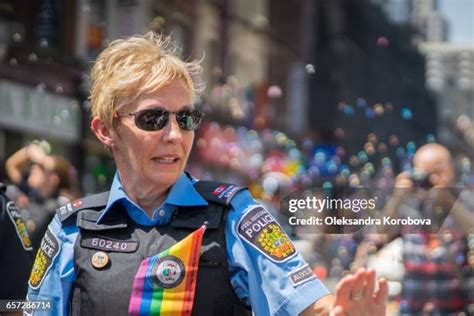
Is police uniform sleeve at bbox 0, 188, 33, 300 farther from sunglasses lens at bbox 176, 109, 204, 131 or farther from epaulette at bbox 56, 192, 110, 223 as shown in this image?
sunglasses lens at bbox 176, 109, 204, 131

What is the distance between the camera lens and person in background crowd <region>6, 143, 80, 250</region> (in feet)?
14.8

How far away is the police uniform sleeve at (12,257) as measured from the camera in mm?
2822

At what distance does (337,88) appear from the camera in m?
4.52

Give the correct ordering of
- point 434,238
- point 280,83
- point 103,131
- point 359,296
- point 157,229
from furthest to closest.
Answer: point 280,83
point 434,238
point 103,131
point 157,229
point 359,296

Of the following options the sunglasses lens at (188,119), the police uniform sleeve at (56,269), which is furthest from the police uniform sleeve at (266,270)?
the police uniform sleeve at (56,269)

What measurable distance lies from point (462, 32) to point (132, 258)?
2.49 m

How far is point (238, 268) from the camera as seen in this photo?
81.6 inches

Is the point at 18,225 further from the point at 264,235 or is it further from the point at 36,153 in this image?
the point at 36,153

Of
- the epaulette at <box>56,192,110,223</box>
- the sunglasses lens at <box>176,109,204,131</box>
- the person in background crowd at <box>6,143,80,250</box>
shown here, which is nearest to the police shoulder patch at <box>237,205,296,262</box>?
the sunglasses lens at <box>176,109,204,131</box>

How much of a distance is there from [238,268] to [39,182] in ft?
9.27

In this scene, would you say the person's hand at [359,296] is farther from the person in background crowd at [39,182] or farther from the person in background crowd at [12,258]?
the person in background crowd at [39,182]

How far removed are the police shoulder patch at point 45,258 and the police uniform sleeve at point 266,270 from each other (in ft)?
1.28

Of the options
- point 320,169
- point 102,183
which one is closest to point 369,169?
point 320,169

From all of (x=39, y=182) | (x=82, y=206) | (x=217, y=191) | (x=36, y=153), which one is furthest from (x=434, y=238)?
(x=36, y=153)
